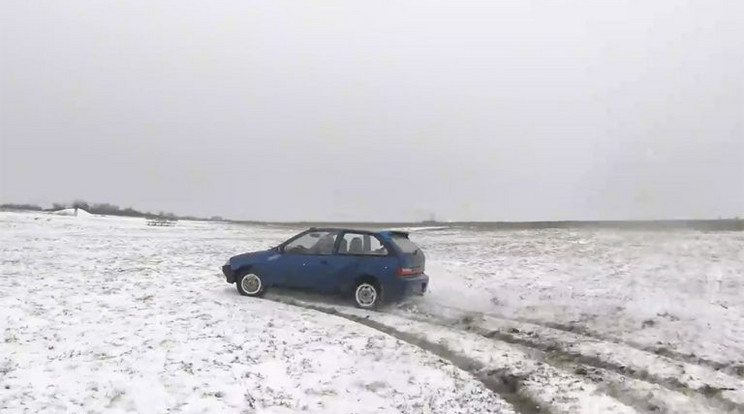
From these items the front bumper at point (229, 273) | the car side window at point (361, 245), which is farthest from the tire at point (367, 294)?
the front bumper at point (229, 273)

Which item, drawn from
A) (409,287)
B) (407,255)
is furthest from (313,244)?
(409,287)

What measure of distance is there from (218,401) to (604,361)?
500 centimetres

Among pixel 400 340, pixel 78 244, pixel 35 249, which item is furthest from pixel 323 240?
pixel 78 244

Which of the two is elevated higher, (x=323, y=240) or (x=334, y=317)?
(x=323, y=240)

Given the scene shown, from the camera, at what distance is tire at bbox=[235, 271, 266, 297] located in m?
12.8

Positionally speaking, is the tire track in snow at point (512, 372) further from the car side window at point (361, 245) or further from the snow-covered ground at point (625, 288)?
the snow-covered ground at point (625, 288)

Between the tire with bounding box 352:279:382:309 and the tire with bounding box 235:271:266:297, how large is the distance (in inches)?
80.2

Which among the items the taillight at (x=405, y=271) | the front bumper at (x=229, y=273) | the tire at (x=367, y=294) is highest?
the taillight at (x=405, y=271)

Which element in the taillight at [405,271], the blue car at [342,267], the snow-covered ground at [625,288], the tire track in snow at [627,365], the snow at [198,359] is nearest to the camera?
the snow at [198,359]

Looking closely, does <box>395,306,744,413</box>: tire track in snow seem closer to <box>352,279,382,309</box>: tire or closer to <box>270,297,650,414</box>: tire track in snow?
<box>270,297,650,414</box>: tire track in snow

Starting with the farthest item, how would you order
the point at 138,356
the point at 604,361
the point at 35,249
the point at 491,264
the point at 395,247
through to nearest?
the point at 35,249
the point at 491,264
the point at 395,247
the point at 604,361
the point at 138,356

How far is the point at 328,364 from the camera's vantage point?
299 inches

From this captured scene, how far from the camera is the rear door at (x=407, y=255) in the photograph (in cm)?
1189

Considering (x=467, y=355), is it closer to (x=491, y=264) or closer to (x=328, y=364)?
(x=328, y=364)
